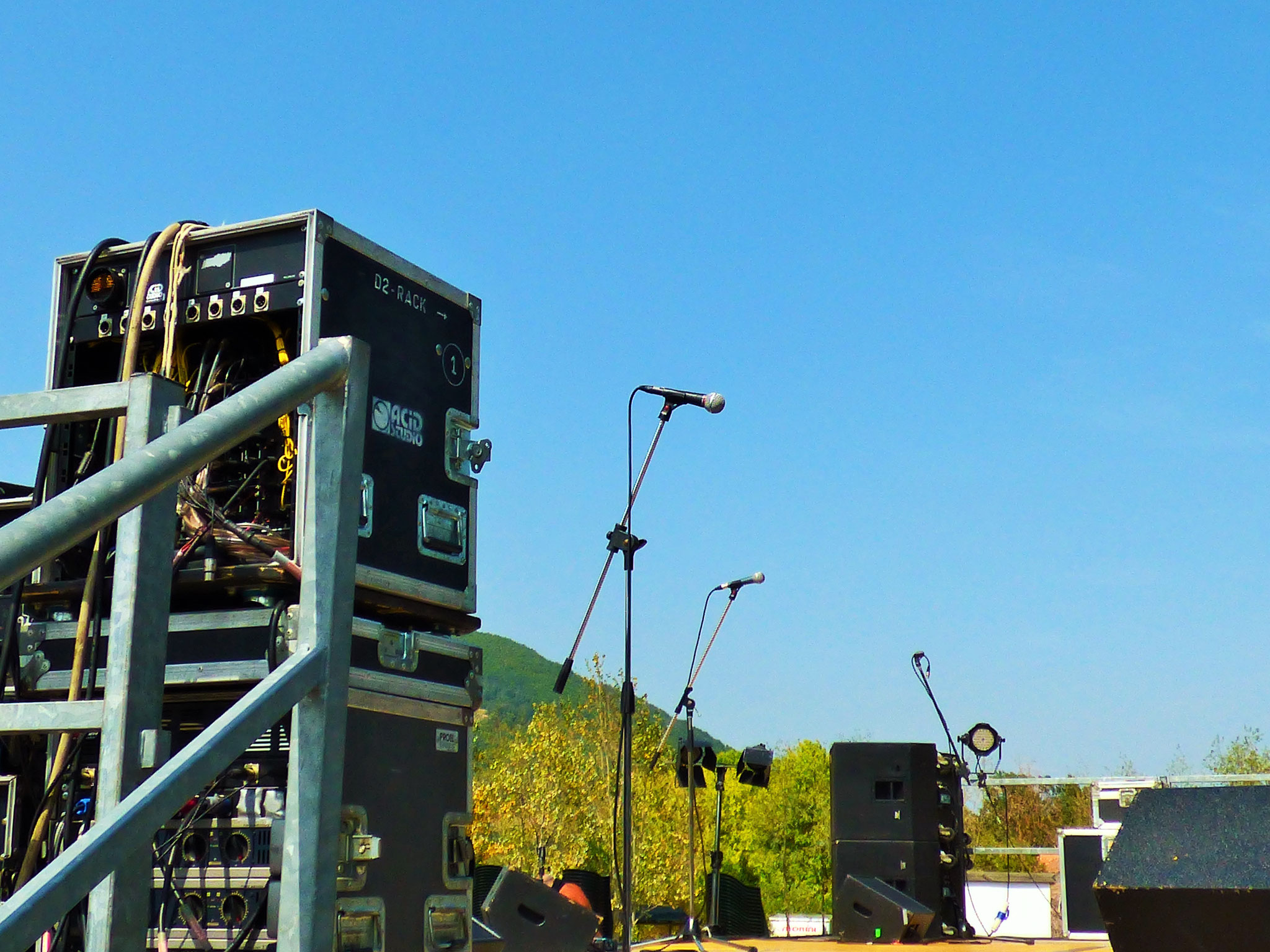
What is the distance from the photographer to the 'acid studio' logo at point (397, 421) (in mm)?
3852

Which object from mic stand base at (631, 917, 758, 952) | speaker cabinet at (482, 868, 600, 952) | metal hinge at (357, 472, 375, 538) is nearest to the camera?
metal hinge at (357, 472, 375, 538)

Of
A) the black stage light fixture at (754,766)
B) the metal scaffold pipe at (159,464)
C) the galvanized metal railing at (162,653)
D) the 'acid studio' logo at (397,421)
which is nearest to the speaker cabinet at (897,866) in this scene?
the black stage light fixture at (754,766)

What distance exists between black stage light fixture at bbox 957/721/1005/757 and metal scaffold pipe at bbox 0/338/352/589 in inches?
429

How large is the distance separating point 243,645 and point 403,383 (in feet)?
3.31

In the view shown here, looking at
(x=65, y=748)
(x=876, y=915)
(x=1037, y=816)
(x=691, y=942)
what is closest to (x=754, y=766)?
(x=876, y=915)

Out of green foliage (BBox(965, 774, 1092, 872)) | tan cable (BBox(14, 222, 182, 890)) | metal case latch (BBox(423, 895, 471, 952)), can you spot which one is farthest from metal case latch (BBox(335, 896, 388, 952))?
green foliage (BBox(965, 774, 1092, 872))

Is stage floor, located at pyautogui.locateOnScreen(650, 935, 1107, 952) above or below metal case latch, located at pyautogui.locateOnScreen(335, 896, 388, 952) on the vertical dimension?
below

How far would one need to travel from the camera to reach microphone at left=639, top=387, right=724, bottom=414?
6.88m

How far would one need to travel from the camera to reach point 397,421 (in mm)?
3955

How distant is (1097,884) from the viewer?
2.09 meters

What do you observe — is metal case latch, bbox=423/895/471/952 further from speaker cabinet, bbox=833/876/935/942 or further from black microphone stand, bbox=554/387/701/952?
speaker cabinet, bbox=833/876/935/942

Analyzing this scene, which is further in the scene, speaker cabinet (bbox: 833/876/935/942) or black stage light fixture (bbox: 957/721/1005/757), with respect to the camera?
black stage light fixture (bbox: 957/721/1005/757)

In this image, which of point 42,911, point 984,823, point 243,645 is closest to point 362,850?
point 243,645

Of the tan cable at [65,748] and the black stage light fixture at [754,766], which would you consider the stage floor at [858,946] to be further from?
the tan cable at [65,748]
